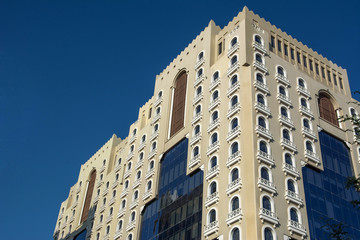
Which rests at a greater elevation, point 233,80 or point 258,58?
point 258,58

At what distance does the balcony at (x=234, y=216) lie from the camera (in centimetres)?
4397

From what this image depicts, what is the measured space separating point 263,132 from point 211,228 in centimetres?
1205

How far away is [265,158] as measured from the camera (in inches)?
1901

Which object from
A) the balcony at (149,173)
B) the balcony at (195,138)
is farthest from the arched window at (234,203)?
the balcony at (149,173)

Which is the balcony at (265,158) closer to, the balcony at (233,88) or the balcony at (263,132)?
the balcony at (263,132)

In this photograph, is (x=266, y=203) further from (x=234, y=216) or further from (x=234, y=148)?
(x=234, y=148)

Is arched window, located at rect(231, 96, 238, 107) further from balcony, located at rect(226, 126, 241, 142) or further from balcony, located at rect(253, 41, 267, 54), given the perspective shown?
balcony, located at rect(253, 41, 267, 54)

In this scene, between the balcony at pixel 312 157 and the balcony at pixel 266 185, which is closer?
the balcony at pixel 266 185

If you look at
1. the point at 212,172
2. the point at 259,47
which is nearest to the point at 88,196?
the point at 212,172

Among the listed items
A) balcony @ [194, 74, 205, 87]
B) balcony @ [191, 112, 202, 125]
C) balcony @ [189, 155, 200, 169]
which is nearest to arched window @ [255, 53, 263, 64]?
balcony @ [194, 74, 205, 87]

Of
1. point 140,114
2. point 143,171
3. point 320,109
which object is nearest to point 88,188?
point 140,114

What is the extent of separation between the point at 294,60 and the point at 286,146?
17.2m

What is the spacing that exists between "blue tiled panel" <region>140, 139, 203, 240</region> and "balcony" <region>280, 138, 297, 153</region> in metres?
9.97

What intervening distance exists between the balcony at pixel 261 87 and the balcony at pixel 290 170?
998 cm
